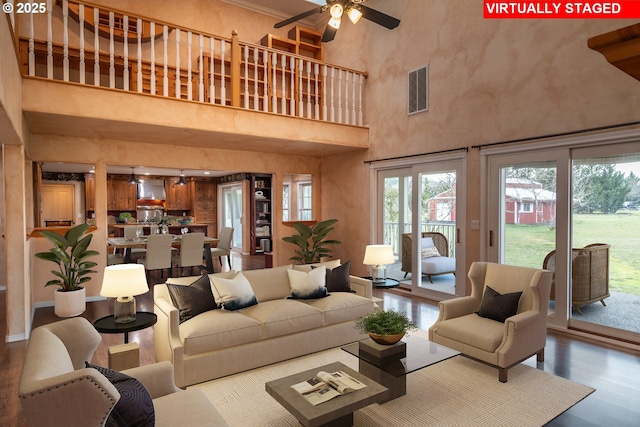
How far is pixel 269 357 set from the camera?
342cm

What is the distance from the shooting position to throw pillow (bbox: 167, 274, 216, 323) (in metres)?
3.40

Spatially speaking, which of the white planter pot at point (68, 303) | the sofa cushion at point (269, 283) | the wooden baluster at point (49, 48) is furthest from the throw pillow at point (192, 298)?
the wooden baluster at point (49, 48)

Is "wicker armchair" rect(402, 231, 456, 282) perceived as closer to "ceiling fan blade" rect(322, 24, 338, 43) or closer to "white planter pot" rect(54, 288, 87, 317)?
"ceiling fan blade" rect(322, 24, 338, 43)

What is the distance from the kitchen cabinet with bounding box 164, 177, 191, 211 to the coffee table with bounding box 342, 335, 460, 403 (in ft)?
36.4

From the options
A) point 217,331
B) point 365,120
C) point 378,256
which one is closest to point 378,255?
point 378,256

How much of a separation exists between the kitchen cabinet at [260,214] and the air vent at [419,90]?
6.24 metres

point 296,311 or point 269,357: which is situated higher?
point 296,311

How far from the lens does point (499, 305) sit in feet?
11.5

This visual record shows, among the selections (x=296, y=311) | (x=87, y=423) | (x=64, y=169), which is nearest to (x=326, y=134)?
(x=296, y=311)

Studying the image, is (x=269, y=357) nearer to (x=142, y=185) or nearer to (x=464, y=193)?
(x=464, y=193)

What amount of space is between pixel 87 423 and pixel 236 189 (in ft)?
36.7

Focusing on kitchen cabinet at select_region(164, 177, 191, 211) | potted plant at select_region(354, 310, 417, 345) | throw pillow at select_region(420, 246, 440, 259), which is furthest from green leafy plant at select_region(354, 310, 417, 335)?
kitchen cabinet at select_region(164, 177, 191, 211)

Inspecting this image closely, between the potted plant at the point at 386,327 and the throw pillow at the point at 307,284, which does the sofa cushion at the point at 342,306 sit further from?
the potted plant at the point at 386,327

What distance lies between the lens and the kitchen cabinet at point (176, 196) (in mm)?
12641
